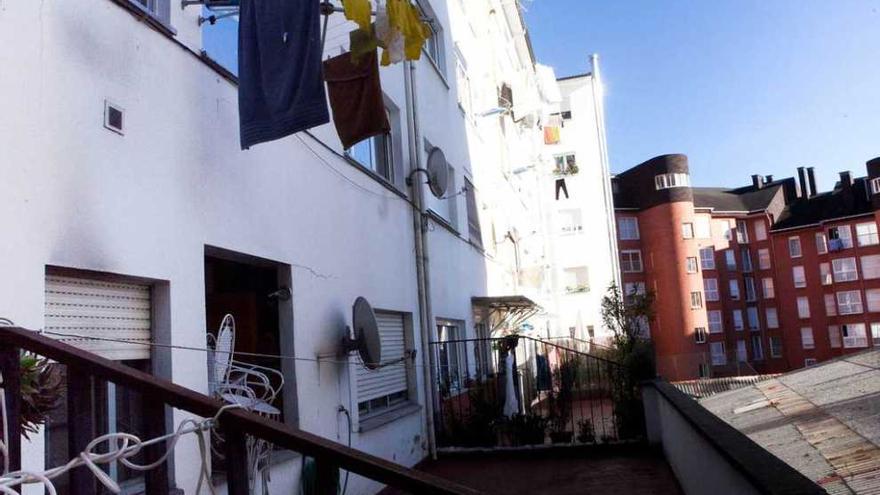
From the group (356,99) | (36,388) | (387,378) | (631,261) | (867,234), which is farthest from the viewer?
(867,234)

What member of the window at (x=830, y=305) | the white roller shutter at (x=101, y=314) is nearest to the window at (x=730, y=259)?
the window at (x=830, y=305)

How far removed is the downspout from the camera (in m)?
40.6

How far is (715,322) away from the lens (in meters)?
57.7

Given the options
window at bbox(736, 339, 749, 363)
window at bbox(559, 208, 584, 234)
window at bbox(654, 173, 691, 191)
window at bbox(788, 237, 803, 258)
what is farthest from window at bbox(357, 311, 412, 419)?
window at bbox(788, 237, 803, 258)

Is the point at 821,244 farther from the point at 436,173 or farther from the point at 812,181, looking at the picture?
the point at 436,173

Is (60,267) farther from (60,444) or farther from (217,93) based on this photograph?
(217,93)

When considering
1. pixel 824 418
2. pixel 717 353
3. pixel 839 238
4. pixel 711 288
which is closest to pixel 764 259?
pixel 839 238

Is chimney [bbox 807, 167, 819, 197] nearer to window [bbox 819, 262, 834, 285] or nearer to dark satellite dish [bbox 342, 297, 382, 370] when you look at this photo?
window [bbox 819, 262, 834, 285]

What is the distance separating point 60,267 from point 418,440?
22.2ft

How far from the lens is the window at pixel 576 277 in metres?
39.6

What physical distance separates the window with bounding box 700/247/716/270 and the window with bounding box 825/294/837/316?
10386 millimetres

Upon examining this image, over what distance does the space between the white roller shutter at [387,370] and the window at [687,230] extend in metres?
50.1

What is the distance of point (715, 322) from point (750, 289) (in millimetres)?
7626

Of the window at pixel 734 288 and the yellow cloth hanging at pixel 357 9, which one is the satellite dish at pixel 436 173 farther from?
the window at pixel 734 288
